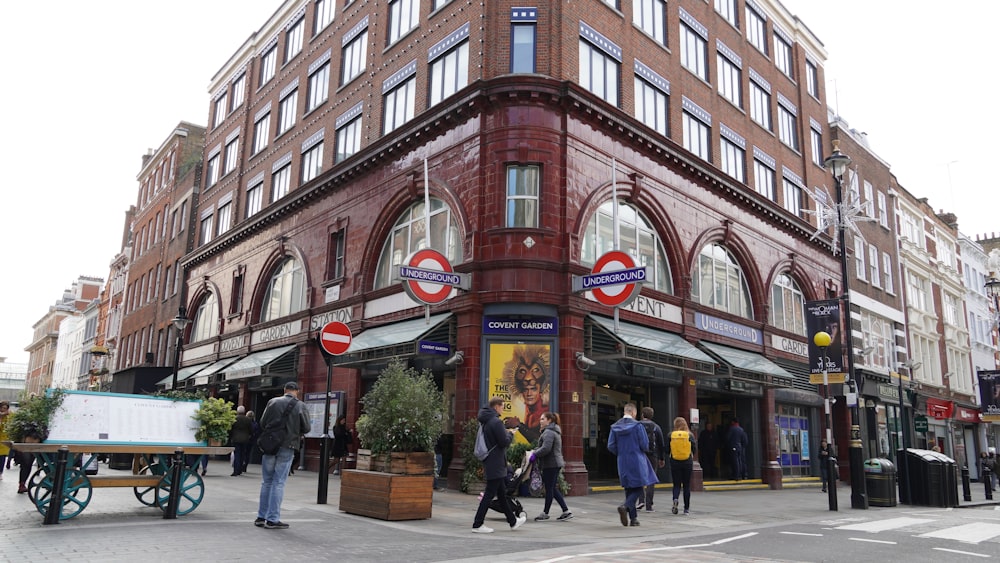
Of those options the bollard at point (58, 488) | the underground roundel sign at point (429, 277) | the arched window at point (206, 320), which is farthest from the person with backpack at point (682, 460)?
the arched window at point (206, 320)

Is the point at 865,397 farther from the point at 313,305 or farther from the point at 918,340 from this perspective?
the point at 313,305

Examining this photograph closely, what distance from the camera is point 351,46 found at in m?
26.4

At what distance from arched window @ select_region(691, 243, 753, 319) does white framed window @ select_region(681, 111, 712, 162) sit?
3.06m

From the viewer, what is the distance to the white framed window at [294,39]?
99.8ft

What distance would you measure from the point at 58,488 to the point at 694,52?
875 inches

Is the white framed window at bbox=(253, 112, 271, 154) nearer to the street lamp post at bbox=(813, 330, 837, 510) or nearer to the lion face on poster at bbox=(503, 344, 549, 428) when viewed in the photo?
the lion face on poster at bbox=(503, 344, 549, 428)

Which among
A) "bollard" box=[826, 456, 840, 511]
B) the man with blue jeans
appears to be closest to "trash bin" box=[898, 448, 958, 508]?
"bollard" box=[826, 456, 840, 511]

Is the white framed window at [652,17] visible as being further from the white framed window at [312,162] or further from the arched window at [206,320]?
the arched window at [206,320]

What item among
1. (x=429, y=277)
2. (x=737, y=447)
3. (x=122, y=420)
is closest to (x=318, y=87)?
(x=429, y=277)

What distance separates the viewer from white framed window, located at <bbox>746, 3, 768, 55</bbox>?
28.1m

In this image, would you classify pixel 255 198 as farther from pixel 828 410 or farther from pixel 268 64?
pixel 828 410

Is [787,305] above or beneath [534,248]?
above

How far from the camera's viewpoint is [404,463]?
34.2 feet

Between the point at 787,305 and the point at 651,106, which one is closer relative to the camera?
the point at 651,106
